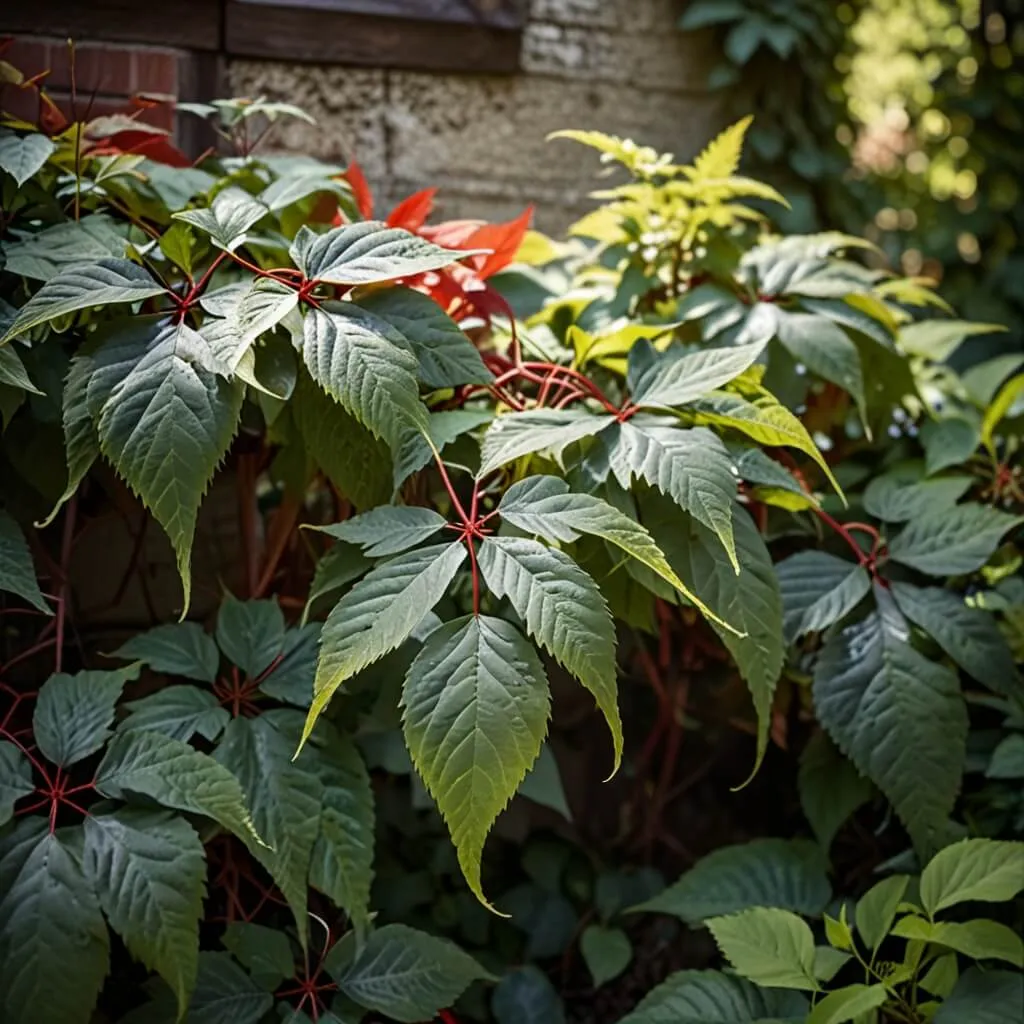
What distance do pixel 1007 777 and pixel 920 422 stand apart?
0.50 meters

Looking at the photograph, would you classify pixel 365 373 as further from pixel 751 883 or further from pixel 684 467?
pixel 751 883

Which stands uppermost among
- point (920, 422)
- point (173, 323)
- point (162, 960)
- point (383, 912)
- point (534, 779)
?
point (173, 323)

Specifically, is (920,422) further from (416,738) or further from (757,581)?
(416,738)

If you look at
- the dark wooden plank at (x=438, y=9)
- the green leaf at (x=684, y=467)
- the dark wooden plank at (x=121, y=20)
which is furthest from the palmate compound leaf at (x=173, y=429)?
the dark wooden plank at (x=438, y=9)

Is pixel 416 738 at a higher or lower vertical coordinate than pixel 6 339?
lower

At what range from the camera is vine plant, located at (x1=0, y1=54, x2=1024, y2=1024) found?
2.67ft

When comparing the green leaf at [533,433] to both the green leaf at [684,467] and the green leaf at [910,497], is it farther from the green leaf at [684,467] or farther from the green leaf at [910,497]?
the green leaf at [910,497]

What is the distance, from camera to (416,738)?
0.78 metres

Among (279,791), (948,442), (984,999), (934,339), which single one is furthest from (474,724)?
(934,339)

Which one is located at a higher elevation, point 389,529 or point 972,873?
point 389,529

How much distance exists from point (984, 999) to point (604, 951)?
0.43 m

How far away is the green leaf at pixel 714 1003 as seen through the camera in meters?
0.99

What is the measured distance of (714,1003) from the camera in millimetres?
1008

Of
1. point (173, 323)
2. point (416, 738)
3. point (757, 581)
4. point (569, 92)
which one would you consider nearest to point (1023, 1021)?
point (757, 581)
